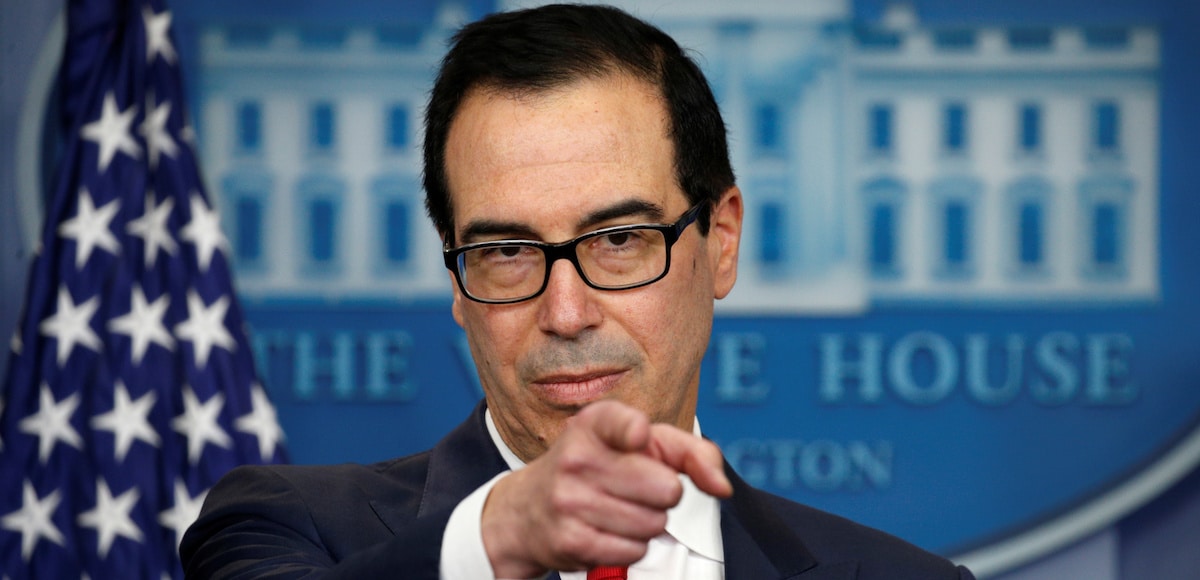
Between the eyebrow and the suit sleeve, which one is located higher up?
the eyebrow

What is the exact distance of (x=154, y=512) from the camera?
3.17 meters

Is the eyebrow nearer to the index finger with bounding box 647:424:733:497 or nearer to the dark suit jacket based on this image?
the dark suit jacket

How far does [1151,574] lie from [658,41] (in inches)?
88.8

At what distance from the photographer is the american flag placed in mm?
3145

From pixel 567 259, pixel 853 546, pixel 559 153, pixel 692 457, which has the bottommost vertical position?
pixel 853 546

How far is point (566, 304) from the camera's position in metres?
1.69

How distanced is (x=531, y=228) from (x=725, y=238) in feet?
1.50

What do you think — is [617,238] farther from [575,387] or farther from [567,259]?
[575,387]

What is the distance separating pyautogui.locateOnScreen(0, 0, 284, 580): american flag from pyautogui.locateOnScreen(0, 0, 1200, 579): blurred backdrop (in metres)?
0.25

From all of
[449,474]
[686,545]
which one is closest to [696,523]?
[686,545]

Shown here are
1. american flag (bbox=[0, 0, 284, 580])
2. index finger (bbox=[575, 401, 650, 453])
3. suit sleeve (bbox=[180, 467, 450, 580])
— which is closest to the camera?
index finger (bbox=[575, 401, 650, 453])

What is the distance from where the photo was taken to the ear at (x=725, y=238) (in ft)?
6.58

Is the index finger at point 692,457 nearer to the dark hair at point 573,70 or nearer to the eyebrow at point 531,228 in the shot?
the eyebrow at point 531,228

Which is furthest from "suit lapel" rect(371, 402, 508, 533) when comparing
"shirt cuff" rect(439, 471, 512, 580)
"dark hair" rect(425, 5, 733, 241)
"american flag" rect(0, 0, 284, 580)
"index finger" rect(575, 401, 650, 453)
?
"american flag" rect(0, 0, 284, 580)
